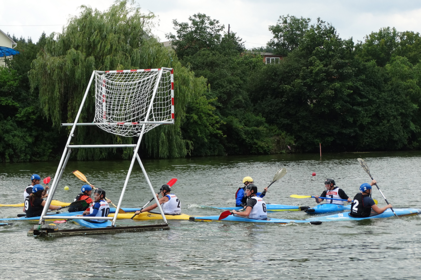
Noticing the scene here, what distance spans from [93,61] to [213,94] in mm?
17985

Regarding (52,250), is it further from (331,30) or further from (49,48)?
(331,30)

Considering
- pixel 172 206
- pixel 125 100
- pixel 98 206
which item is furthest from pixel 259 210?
pixel 125 100

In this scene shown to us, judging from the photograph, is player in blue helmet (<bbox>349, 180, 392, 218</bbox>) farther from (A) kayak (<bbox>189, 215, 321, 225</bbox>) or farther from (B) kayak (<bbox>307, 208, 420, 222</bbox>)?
(A) kayak (<bbox>189, 215, 321, 225</bbox>)

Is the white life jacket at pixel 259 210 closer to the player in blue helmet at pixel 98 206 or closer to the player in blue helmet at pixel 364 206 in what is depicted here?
the player in blue helmet at pixel 364 206

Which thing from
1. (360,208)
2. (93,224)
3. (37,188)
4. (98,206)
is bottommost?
(93,224)

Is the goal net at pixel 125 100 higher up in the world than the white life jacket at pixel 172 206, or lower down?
higher up

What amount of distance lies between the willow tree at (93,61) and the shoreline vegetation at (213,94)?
0.23 feet

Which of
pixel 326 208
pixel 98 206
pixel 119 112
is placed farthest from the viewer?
pixel 326 208

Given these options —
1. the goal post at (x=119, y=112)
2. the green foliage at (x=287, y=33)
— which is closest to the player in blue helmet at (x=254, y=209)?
the goal post at (x=119, y=112)

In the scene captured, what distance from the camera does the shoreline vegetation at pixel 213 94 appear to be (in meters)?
32.1

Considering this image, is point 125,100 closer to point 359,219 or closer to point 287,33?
point 359,219

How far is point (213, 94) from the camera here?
155 feet

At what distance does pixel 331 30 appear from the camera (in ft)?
190

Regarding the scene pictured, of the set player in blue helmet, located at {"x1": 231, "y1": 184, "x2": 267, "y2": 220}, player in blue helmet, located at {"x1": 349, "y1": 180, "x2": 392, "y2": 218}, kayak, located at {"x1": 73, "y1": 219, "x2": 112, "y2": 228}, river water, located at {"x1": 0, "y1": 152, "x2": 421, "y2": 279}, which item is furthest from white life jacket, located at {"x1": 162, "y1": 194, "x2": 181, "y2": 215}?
player in blue helmet, located at {"x1": 349, "y1": 180, "x2": 392, "y2": 218}
